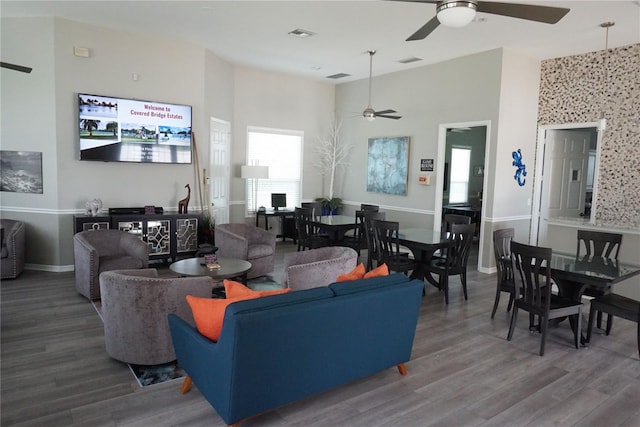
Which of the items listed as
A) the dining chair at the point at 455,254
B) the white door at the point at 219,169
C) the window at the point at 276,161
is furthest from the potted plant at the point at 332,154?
the dining chair at the point at 455,254

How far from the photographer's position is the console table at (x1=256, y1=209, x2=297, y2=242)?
859 centimetres

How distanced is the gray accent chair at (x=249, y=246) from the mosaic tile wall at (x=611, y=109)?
4.68 m

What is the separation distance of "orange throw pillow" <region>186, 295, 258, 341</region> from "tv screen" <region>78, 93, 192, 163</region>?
4478 millimetres

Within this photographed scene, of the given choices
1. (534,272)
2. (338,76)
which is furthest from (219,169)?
(534,272)

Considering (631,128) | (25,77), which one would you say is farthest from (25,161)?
(631,128)

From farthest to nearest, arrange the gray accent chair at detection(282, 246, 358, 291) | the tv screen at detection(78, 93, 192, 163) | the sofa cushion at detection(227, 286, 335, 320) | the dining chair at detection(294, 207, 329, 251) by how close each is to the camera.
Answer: the dining chair at detection(294, 207, 329, 251) < the tv screen at detection(78, 93, 192, 163) < the gray accent chair at detection(282, 246, 358, 291) < the sofa cushion at detection(227, 286, 335, 320)

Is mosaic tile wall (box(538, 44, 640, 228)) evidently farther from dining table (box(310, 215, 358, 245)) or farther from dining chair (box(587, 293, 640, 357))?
dining table (box(310, 215, 358, 245))

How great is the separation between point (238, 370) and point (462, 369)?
200 cm

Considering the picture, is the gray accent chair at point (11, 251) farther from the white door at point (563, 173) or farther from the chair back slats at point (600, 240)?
the white door at point (563, 173)

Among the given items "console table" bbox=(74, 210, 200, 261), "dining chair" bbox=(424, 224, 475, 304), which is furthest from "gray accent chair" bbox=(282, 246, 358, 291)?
"console table" bbox=(74, 210, 200, 261)

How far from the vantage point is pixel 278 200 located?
29.0 feet

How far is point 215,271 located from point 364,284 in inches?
76.8

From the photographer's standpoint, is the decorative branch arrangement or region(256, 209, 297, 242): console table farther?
the decorative branch arrangement

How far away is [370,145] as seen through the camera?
8.88 meters
